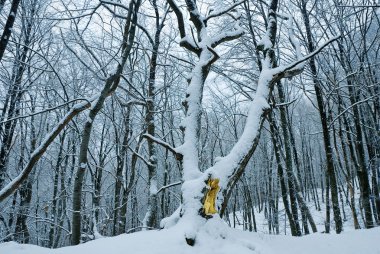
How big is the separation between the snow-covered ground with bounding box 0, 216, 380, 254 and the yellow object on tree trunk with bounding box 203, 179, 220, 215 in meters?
0.15

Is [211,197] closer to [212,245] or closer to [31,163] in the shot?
[212,245]

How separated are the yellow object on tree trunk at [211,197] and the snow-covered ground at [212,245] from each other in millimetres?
149

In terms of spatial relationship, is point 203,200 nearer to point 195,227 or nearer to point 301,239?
point 195,227

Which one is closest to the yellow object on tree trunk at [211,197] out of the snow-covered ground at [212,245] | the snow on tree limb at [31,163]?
the snow-covered ground at [212,245]

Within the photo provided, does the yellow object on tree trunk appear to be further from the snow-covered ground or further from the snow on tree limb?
the snow on tree limb

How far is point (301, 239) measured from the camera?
4.15 m

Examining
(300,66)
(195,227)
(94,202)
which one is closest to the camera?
(195,227)

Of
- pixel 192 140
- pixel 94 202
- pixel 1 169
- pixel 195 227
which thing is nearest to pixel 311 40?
pixel 192 140

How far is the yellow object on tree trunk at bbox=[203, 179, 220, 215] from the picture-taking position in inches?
138

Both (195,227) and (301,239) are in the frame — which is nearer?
(195,227)

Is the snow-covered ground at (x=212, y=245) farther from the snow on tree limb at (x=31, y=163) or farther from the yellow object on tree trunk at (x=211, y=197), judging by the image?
the snow on tree limb at (x=31, y=163)

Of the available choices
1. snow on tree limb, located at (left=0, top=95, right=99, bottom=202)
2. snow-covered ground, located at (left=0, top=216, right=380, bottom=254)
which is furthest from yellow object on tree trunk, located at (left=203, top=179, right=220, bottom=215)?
snow on tree limb, located at (left=0, top=95, right=99, bottom=202)

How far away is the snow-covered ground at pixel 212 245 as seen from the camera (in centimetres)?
292

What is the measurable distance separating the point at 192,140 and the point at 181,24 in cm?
250
